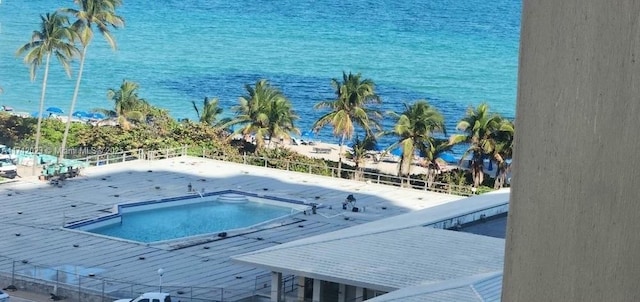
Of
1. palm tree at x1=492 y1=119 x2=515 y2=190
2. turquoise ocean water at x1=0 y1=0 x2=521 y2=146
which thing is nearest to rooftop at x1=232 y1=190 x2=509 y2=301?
palm tree at x1=492 y1=119 x2=515 y2=190

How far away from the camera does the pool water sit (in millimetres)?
23984

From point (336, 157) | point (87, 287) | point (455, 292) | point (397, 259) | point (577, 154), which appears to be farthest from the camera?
point (336, 157)

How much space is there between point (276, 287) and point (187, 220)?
27.0ft

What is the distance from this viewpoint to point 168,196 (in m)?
26.8

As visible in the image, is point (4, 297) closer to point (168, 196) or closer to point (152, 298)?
point (152, 298)

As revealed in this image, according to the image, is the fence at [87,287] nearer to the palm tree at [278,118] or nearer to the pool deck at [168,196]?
the pool deck at [168,196]

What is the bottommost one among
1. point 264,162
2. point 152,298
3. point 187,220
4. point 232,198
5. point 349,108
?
point 152,298

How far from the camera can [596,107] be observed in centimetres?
156

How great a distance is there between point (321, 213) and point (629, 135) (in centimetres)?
2402

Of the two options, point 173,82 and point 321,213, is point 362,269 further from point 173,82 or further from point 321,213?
point 173,82

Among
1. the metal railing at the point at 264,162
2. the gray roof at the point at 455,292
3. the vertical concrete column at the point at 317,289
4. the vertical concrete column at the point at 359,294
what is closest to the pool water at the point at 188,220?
the metal railing at the point at 264,162

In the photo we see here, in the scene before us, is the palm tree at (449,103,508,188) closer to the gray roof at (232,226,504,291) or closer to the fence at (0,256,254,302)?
the gray roof at (232,226,504,291)

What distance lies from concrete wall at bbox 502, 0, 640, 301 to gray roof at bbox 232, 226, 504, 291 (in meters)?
13.7

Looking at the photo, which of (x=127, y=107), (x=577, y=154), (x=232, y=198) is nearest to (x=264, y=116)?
(x=127, y=107)
